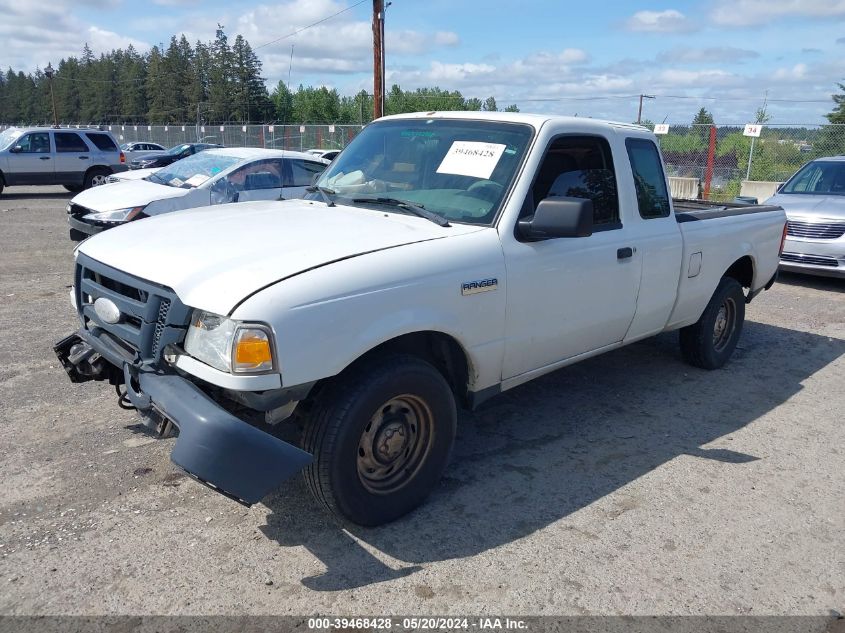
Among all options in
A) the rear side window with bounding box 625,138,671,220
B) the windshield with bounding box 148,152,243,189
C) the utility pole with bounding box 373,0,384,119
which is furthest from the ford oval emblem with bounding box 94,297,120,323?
the utility pole with bounding box 373,0,384,119

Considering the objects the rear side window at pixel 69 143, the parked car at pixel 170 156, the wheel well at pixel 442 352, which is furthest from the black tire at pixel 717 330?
the parked car at pixel 170 156

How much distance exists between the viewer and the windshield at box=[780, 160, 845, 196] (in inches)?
419

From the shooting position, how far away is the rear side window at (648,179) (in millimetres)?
4797

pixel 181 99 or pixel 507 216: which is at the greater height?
pixel 181 99

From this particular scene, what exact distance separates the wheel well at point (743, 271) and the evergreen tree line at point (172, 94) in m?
5.14

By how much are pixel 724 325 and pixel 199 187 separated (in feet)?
23.8

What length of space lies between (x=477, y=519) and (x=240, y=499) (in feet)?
4.44

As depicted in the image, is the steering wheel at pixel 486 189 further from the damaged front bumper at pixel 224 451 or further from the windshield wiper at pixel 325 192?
the damaged front bumper at pixel 224 451

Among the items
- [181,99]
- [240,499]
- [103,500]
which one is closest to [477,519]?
[240,499]

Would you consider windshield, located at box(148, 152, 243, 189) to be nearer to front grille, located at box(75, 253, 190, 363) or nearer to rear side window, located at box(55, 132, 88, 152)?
front grille, located at box(75, 253, 190, 363)

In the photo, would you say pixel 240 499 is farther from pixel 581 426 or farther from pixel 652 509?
pixel 581 426

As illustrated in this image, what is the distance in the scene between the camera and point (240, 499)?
2752 mm

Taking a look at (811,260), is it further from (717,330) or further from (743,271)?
(717,330)

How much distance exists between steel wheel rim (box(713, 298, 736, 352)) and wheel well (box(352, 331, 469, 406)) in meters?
3.26
